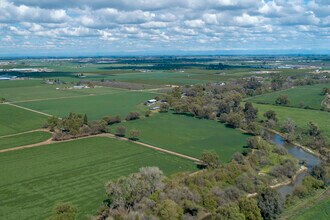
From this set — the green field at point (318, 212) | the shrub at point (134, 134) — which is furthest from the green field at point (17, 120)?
the green field at point (318, 212)

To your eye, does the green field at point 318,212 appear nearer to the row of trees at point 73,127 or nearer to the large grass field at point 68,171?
the large grass field at point 68,171

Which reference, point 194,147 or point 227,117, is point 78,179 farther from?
point 227,117

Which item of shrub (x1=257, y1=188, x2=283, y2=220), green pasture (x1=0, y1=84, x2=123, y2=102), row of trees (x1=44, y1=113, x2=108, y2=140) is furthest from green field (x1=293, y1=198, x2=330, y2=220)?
green pasture (x1=0, y1=84, x2=123, y2=102)

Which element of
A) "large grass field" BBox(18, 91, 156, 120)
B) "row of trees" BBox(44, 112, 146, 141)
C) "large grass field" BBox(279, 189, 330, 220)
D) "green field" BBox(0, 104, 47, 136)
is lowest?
"large grass field" BBox(279, 189, 330, 220)

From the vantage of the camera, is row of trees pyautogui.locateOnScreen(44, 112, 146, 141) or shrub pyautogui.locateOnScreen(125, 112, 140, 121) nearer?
row of trees pyautogui.locateOnScreen(44, 112, 146, 141)

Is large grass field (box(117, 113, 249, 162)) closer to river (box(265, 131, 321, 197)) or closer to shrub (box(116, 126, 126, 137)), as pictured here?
shrub (box(116, 126, 126, 137))

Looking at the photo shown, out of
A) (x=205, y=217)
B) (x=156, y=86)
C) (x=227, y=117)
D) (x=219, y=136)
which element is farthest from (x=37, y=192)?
(x=156, y=86)
